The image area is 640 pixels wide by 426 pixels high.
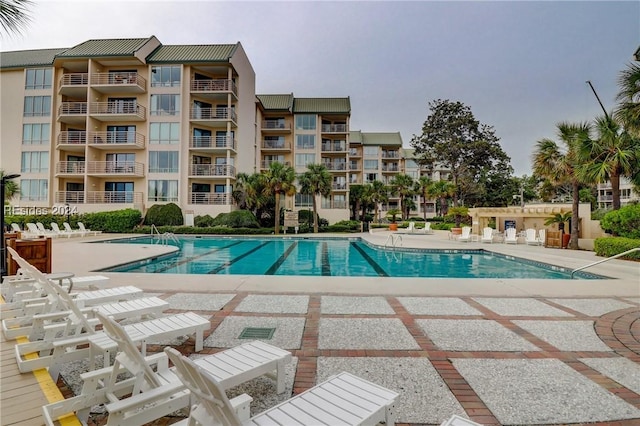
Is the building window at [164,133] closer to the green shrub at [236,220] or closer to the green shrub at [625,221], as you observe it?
the green shrub at [236,220]

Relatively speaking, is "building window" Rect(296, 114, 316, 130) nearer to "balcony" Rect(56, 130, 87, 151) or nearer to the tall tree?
A: the tall tree

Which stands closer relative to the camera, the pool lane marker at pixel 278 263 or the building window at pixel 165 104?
the pool lane marker at pixel 278 263

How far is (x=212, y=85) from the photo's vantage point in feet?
93.8

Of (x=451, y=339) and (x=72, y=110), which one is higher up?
(x=72, y=110)

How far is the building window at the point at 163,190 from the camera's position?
27906 mm

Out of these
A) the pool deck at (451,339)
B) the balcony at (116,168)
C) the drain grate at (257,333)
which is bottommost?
the drain grate at (257,333)

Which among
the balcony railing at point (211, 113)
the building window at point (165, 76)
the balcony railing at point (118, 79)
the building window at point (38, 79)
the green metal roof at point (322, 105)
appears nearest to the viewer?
the balcony railing at point (118, 79)

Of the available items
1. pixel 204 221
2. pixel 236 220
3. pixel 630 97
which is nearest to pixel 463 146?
pixel 236 220

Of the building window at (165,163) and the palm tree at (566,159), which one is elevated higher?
the building window at (165,163)

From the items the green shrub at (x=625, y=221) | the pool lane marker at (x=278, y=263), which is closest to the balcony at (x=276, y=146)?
the pool lane marker at (x=278, y=263)

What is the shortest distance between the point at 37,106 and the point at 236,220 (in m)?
20.2

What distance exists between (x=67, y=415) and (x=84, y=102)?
33475 mm

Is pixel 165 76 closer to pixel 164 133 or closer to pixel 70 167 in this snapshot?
pixel 164 133

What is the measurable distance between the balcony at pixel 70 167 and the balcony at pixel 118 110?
4222 mm
